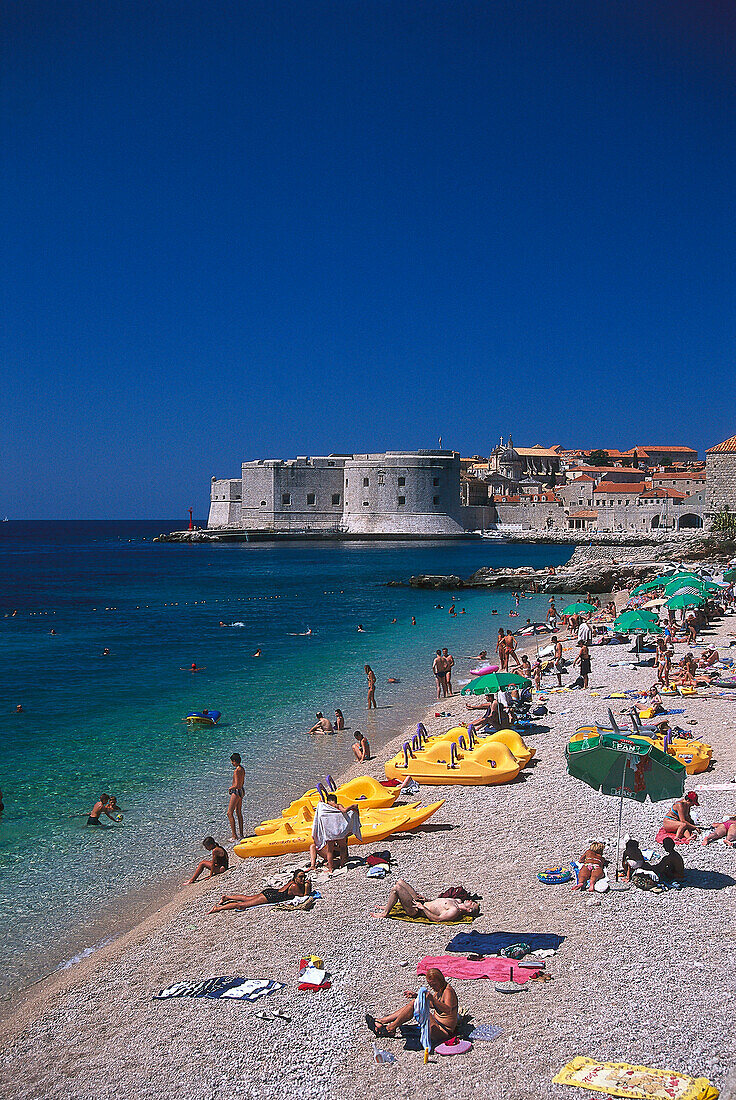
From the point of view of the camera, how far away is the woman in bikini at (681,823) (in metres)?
5.88

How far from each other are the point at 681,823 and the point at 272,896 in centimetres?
299

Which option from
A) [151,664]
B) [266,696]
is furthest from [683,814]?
[151,664]

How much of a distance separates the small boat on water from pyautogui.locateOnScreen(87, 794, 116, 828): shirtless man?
143 inches

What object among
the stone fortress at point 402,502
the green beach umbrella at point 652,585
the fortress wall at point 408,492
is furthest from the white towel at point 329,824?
the fortress wall at point 408,492

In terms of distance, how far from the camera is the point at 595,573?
3138 centimetres

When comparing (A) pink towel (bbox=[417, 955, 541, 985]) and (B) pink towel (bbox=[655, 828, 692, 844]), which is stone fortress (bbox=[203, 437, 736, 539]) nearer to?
(B) pink towel (bbox=[655, 828, 692, 844])

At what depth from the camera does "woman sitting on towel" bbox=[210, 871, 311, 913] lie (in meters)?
5.78

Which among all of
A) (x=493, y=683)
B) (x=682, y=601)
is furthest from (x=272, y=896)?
(x=682, y=601)

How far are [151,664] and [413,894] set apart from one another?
44.2ft

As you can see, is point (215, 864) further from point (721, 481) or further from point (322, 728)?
point (721, 481)

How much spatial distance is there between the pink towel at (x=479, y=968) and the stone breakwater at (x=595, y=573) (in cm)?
2480

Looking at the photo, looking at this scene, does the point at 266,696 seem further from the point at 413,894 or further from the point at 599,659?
the point at 413,894

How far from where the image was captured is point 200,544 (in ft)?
241

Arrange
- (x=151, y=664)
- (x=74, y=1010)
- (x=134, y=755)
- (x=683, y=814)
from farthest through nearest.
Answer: (x=151, y=664) → (x=134, y=755) → (x=683, y=814) → (x=74, y=1010)
